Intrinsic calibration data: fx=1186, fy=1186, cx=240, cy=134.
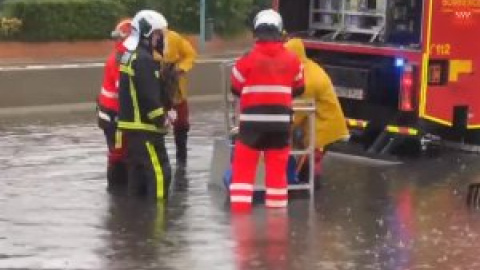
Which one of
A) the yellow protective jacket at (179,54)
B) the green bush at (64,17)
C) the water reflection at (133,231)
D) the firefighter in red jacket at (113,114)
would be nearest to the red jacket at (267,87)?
the water reflection at (133,231)

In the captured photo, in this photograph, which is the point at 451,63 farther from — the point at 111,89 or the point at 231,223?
the point at 231,223

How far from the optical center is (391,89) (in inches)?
517

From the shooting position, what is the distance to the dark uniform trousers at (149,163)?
9.81 metres

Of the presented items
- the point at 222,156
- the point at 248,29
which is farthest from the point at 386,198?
the point at 248,29

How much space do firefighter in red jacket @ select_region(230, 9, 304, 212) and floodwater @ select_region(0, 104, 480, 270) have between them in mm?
278

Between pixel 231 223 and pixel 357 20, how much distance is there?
5.13 m

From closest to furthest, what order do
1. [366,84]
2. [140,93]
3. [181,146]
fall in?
1. [140,93]
2. [181,146]
3. [366,84]

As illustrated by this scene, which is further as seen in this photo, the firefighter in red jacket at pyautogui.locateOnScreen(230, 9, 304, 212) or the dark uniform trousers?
the dark uniform trousers

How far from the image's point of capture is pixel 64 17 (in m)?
27.3

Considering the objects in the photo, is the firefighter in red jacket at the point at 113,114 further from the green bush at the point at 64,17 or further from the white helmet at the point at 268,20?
the green bush at the point at 64,17

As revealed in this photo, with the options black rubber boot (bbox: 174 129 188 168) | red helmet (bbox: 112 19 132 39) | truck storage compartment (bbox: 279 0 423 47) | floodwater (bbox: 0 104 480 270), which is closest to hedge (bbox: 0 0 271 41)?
truck storage compartment (bbox: 279 0 423 47)

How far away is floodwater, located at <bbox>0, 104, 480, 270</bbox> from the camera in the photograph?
7.90m

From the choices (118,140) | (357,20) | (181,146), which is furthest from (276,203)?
(357,20)

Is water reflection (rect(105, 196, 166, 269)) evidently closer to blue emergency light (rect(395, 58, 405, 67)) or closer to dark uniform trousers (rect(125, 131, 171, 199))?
dark uniform trousers (rect(125, 131, 171, 199))
